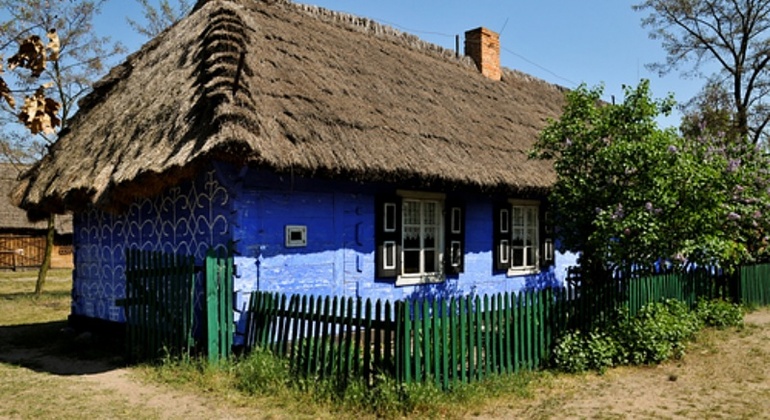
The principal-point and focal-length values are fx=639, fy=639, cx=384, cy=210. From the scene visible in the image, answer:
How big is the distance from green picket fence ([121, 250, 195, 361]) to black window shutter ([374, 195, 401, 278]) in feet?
9.96

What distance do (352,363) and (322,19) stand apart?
8.36 m

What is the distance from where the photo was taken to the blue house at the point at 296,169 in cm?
823

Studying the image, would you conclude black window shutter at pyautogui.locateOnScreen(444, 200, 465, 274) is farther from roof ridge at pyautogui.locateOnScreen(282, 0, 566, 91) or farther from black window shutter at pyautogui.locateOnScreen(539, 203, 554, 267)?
roof ridge at pyautogui.locateOnScreen(282, 0, 566, 91)

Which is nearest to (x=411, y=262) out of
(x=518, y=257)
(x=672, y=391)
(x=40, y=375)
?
Answer: (x=518, y=257)

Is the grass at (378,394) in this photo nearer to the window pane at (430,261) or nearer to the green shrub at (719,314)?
the green shrub at (719,314)

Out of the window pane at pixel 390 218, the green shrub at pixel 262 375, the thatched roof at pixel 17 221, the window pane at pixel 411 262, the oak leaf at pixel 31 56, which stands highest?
the thatched roof at pixel 17 221

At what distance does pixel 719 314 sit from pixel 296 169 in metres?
8.19

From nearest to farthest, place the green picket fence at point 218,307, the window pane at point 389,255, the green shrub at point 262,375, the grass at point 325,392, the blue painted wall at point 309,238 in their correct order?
the grass at point 325,392
the green shrub at point 262,375
the green picket fence at point 218,307
the blue painted wall at point 309,238
the window pane at point 389,255

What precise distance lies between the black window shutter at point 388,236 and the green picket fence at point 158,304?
304 cm

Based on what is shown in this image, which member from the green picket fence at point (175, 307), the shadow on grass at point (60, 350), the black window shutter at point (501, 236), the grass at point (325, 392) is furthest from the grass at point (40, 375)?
the black window shutter at point (501, 236)

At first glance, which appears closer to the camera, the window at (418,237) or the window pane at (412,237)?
the window at (418,237)

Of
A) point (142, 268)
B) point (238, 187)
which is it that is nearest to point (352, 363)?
point (238, 187)

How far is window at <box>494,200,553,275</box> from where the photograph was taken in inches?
476

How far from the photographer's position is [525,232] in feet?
42.1
